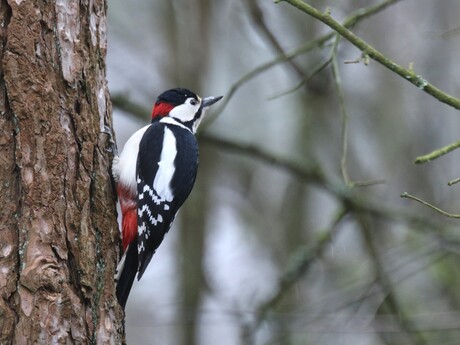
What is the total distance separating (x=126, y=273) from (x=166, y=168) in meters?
0.71

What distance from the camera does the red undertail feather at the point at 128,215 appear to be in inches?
127

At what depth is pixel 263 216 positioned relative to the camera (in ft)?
23.2

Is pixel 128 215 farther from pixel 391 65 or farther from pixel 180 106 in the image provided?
pixel 391 65

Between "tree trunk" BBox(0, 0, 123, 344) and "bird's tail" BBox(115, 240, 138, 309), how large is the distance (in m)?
0.18

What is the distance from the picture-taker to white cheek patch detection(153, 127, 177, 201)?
3.51 m

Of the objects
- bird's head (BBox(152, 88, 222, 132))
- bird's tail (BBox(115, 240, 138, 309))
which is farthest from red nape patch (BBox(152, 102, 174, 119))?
bird's tail (BBox(115, 240, 138, 309))

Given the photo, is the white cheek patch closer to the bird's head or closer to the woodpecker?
the woodpecker

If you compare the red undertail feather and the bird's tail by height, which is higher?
the red undertail feather

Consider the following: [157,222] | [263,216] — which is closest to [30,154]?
[157,222]

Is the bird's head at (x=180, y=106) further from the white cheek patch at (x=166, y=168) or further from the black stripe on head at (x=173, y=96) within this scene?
the white cheek patch at (x=166, y=168)

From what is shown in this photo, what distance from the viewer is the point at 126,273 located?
3.04m

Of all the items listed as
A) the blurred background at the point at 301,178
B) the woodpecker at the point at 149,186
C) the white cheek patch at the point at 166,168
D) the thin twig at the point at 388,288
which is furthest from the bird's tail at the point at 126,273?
the thin twig at the point at 388,288

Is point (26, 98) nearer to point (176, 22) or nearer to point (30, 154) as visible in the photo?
point (30, 154)

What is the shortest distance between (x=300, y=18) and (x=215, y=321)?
278cm
